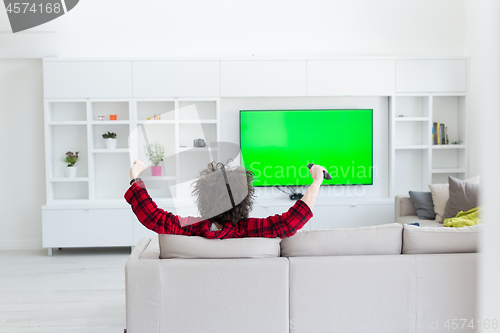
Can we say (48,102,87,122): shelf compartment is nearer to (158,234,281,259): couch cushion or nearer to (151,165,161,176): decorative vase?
(151,165,161,176): decorative vase

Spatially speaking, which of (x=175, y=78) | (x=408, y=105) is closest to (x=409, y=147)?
(x=408, y=105)

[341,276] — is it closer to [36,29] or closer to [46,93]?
[46,93]

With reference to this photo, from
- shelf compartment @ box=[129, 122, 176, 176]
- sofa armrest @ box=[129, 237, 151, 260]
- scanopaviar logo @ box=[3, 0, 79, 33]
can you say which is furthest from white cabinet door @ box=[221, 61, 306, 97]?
sofa armrest @ box=[129, 237, 151, 260]

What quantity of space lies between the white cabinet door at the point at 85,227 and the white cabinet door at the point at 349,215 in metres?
1.92

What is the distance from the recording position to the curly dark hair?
1681mm

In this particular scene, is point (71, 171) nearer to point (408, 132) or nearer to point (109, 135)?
point (109, 135)

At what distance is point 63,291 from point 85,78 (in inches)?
81.7

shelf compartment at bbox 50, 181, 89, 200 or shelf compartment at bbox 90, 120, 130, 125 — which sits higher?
shelf compartment at bbox 90, 120, 130, 125

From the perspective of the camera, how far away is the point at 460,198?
3.23 metres

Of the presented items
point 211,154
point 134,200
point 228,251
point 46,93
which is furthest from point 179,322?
point 46,93

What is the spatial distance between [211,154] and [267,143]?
0.62 metres

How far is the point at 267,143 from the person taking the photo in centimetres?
423

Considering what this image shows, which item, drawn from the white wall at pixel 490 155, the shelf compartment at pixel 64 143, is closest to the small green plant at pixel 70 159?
the shelf compartment at pixel 64 143

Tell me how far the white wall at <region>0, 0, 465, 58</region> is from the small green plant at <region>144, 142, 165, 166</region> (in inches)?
38.4
